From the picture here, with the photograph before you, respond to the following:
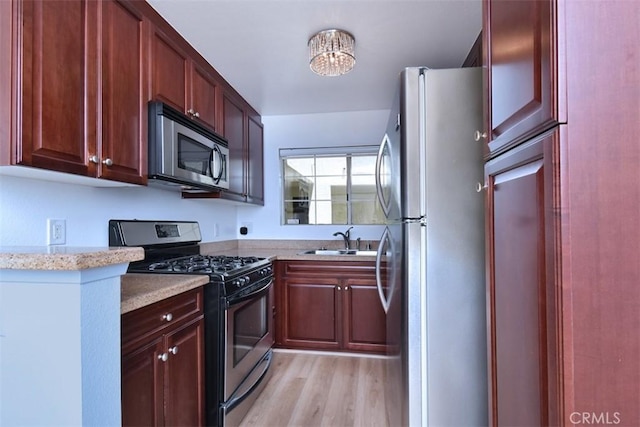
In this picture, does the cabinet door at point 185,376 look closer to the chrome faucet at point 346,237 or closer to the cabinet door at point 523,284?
the cabinet door at point 523,284

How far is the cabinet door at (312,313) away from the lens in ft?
9.04

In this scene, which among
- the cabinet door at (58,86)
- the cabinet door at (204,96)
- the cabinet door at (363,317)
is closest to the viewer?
the cabinet door at (58,86)

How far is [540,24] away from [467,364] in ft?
4.10

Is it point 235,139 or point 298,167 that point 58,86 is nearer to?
point 235,139

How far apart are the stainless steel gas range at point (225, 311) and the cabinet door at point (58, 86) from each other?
671mm

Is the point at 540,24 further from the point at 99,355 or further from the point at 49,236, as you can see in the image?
the point at 49,236

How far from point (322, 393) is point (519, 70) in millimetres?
2176

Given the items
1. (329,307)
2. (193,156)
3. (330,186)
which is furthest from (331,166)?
(193,156)

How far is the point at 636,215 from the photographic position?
580mm

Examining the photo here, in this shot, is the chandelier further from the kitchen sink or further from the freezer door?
the kitchen sink

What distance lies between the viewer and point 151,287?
1261 millimetres

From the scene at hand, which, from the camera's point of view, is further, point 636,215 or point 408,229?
point 408,229

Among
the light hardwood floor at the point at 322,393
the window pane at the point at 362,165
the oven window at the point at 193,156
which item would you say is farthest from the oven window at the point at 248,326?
the window pane at the point at 362,165

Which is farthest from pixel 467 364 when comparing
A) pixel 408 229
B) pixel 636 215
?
pixel 636 215
